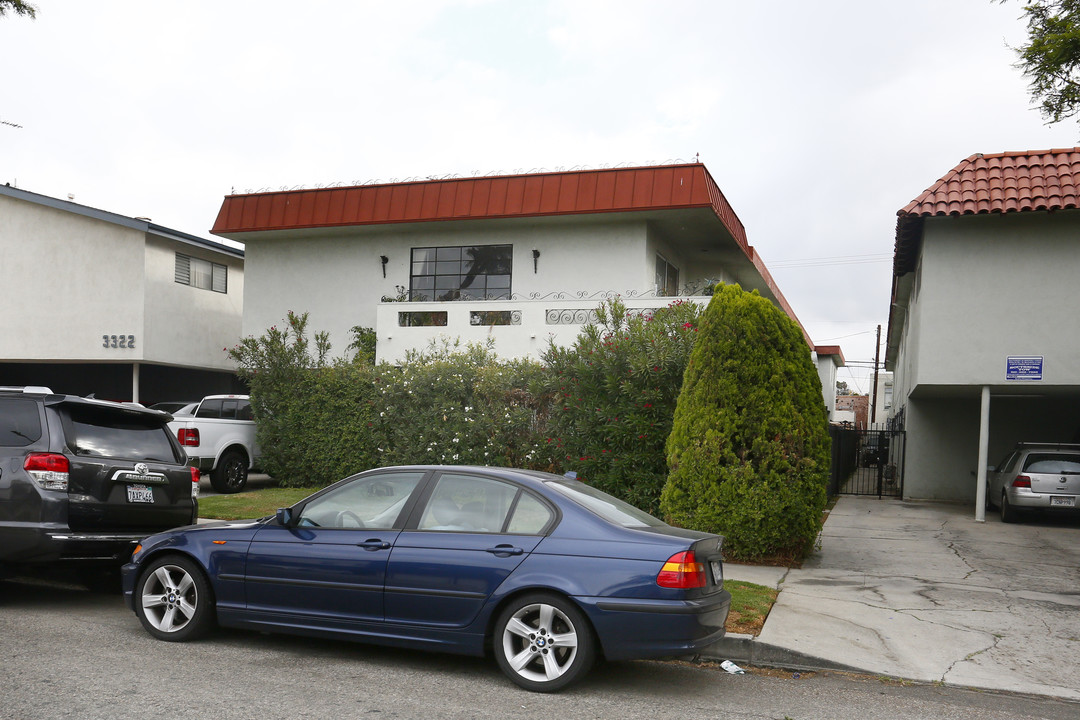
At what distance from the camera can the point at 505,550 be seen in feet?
18.3

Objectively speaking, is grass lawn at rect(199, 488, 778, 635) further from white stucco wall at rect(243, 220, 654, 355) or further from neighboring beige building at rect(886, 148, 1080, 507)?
neighboring beige building at rect(886, 148, 1080, 507)

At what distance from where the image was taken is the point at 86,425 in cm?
765

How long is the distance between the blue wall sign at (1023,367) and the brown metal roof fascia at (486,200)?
6.02 m

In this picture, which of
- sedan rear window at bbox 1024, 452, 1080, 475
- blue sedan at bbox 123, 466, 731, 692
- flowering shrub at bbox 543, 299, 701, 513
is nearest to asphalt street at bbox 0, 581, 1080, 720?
blue sedan at bbox 123, 466, 731, 692

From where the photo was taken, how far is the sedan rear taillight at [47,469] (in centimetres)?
712

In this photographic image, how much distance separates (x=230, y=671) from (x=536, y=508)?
219 centimetres

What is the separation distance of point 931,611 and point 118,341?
63.1ft

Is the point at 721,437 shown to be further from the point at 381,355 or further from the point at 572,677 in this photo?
the point at 381,355

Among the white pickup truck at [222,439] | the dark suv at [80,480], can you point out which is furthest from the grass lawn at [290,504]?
the dark suv at [80,480]

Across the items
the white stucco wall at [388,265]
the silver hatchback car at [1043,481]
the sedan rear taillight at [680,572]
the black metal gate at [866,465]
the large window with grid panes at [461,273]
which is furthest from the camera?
the black metal gate at [866,465]

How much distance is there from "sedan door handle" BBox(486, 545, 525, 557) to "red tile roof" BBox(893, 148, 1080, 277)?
1191cm

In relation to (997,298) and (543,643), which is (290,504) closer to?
(543,643)

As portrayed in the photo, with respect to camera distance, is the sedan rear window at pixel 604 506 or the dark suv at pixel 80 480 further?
the dark suv at pixel 80 480

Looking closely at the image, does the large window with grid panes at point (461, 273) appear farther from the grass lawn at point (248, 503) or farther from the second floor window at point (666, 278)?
the grass lawn at point (248, 503)
